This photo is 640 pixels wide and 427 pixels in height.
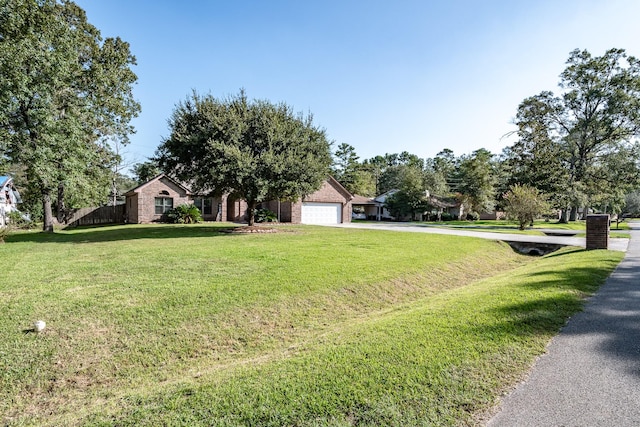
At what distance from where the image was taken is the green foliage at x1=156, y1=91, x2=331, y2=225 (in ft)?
47.2

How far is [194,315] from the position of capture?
5.49 metres

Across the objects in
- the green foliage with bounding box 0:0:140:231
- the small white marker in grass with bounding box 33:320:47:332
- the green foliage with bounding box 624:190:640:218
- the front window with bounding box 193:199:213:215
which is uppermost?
the green foliage with bounding box 0:0:140:231

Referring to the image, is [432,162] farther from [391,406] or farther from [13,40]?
[391,406]

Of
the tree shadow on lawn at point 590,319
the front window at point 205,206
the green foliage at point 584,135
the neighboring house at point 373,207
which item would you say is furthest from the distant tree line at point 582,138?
the tree shadow on lawn at point 590,319

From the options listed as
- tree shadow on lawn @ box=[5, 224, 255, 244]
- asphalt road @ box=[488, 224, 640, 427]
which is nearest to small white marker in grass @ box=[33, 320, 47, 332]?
asphalt road @ box=[488, 224, 640, 427]

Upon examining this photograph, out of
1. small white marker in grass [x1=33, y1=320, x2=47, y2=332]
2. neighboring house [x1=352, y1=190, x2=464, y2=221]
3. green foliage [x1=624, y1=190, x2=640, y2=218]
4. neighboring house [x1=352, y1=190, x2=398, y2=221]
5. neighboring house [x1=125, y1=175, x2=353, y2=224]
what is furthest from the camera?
green foliage [x1=624, y1=190, x2=640, y2=218]

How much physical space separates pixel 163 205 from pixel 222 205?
15.5ft

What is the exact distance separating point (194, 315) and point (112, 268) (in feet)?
12.0

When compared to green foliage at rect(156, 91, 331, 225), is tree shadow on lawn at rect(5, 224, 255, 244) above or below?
below

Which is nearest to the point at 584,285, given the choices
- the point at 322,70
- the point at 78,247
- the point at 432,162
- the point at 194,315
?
the point at 194,315

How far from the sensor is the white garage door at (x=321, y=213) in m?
29.2

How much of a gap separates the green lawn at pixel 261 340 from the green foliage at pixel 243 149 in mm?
6278

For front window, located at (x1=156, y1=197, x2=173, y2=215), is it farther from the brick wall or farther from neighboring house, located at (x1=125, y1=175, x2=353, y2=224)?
the brick wall

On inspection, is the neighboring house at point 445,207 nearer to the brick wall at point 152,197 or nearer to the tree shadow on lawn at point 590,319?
the brick wall at point 152,197
